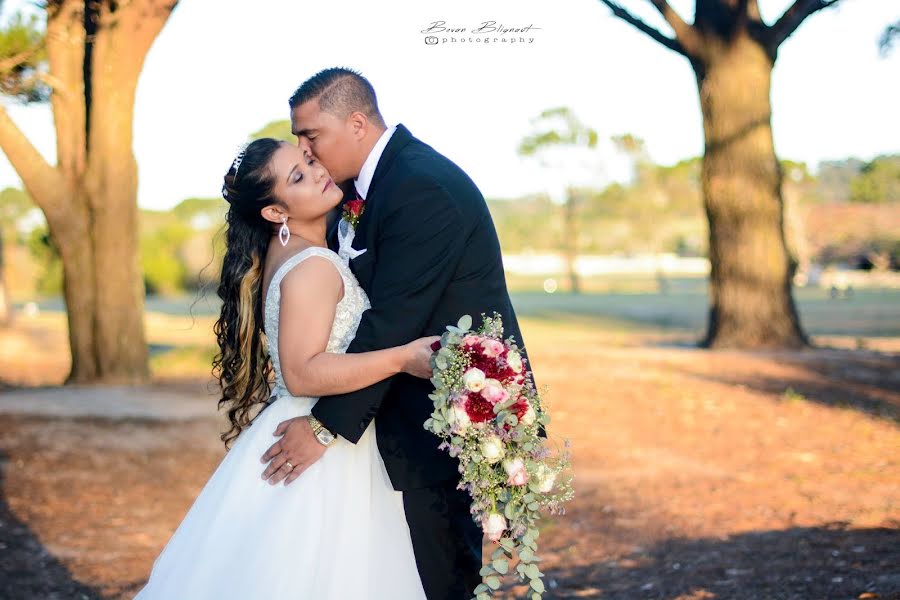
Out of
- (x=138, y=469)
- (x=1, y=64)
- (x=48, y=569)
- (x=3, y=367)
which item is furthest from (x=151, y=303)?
(x=48, y=569)

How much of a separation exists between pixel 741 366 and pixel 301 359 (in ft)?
36.8

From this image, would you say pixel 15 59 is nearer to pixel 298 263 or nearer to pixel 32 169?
pixel 32 169

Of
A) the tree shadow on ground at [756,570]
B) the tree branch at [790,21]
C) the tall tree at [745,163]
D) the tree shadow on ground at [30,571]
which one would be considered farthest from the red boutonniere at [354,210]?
the tree branch at [790,21]

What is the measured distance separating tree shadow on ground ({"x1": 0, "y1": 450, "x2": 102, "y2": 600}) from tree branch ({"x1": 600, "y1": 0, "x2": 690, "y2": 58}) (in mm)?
11321

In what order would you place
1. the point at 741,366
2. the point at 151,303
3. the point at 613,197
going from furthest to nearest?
the point at 613,197 < the point at 151,303 < the point at 741,366

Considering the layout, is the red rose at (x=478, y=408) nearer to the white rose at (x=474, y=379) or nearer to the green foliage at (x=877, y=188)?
the white rose at (x=474, y=379)

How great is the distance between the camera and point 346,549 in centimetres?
322

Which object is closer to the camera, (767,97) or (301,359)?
(301,359)

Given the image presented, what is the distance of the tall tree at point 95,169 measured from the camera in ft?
40.6

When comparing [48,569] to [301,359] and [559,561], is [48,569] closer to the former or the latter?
[559,561]

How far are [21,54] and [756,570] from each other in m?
9.80

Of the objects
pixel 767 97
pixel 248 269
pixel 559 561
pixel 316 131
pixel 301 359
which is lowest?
pixel 559 561

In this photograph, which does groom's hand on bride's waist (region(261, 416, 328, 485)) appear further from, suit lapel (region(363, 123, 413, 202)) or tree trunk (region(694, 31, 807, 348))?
tree trunk (region(694, 31, 807, 348))

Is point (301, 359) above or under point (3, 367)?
above
